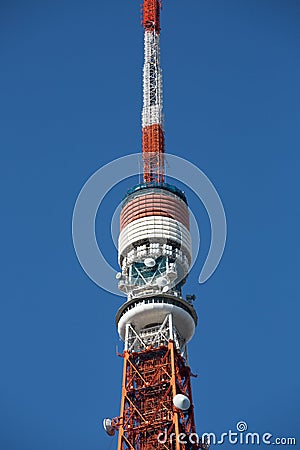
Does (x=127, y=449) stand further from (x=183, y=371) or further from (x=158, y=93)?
(x=158, y=93)

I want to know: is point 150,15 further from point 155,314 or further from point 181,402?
point 181,402

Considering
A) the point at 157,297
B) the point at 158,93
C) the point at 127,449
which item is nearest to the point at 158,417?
the point at 127,449

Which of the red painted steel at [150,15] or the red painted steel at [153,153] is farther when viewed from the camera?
the red painted steel at [150,15]

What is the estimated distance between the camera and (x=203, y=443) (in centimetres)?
10694

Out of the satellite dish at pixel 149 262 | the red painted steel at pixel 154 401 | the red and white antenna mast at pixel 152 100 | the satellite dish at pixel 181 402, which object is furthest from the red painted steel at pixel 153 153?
the satellite dish at pixel 181 402

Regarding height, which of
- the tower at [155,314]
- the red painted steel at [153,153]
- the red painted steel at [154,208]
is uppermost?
the red painted steel at [153,153]

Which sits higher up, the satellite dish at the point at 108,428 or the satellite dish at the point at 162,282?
the satellite dish at the point at 162,282

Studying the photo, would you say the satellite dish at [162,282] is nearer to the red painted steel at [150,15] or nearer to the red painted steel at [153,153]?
the red painted steel at [153,153]

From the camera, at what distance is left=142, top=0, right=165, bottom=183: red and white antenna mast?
127 metres

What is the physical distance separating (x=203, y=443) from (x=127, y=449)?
8097mm

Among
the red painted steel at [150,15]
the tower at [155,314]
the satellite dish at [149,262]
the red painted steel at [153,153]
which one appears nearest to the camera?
the tower at [155,314]

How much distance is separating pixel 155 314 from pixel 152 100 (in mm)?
32014

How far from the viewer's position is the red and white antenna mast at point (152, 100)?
126812 mm

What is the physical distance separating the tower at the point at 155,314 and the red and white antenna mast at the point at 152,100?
18 centimetres
